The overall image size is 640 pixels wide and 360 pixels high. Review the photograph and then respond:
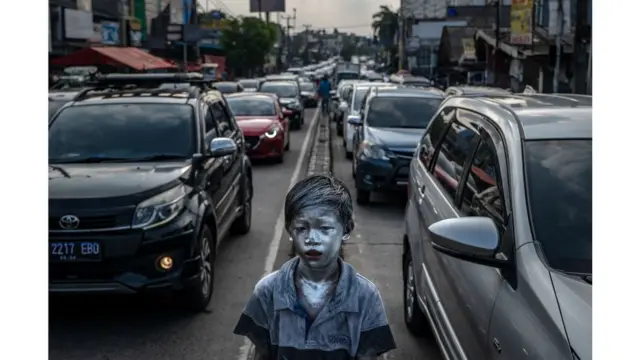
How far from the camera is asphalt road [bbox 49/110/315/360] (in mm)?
5379

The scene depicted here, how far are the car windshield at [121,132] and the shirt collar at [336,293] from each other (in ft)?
14.6

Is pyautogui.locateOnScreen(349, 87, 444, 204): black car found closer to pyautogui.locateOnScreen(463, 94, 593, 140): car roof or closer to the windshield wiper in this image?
the windshield wiper

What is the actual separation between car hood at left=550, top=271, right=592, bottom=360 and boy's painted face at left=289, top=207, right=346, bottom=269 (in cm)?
91

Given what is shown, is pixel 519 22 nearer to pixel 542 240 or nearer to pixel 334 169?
pixel 334 169

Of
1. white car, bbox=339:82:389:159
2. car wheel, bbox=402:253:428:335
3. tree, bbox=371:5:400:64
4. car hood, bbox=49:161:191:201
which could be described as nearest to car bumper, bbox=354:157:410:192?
car hood, bbox=49:161:191:201

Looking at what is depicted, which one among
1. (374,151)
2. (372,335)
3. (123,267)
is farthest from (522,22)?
(372,335)

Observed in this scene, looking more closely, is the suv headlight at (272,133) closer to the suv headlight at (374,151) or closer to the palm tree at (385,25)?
the suv headlight at (374,151)

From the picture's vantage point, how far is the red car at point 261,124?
15664 millimetres

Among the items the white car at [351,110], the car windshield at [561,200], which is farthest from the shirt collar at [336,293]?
the white car at [351,110]

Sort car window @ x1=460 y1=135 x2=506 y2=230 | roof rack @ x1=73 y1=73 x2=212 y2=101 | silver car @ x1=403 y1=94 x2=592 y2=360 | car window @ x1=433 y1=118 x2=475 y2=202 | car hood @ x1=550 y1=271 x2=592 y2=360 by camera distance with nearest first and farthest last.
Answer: car hood @ x1=550 y1=271 x2=592 y2=360, silver car @ x1=403 y1=94 x2=592 y2=360, car window @ x1=460 y1=135 x2=506 y2=230, car window @ x1=433 y1=118 x2=475 y2=202, roof rack @ x1=73 y1=73 x2=212 y2=101

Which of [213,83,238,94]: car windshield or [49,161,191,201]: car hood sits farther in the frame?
[213,83,238,94]: car windshield

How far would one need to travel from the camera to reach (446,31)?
43.3m

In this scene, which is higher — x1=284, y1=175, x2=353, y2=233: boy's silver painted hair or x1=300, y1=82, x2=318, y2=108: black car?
x1=300, y1=82, x2=318, y2=108: black car
